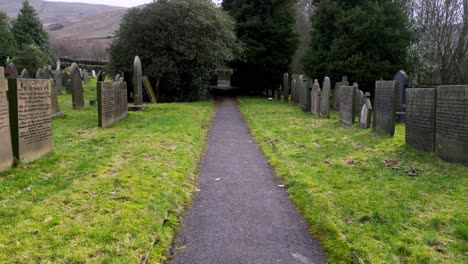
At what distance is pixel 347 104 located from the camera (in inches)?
574

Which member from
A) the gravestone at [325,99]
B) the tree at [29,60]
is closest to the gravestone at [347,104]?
the gravestone at [325,99]

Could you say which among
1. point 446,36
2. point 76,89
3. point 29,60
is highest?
point 446,36

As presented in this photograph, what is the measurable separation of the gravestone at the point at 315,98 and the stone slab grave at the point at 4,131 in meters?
12.8

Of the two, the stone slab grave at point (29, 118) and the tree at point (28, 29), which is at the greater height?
the tree at point (28, 29)

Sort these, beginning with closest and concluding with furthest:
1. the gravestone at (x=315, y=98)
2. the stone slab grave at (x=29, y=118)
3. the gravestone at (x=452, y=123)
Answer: the stone slab grave at (x=29, y=118) → the gravestone at (x=452, y=123) → the gravestone at (x=315, y=98)

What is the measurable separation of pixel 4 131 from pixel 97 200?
8.83 ft

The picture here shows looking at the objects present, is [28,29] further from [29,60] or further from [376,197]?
[376,197]

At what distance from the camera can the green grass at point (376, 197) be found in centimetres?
429

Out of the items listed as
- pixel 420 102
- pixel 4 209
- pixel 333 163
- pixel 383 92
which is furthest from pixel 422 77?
pixel 4 209

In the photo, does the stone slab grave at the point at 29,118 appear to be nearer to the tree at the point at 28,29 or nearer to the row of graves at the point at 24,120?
the row of graves at the point at 24,120

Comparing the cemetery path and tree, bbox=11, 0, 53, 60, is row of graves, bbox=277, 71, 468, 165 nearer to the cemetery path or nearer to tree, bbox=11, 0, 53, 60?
the cemetery path

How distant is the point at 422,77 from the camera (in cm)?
3178

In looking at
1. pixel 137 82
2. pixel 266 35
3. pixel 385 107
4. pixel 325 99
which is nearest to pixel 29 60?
pixel 266 35

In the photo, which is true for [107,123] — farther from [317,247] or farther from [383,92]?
[317,247]
